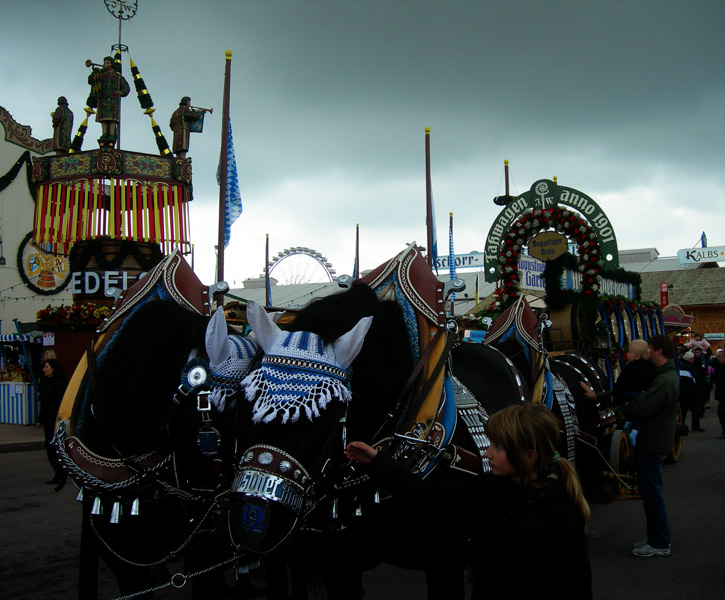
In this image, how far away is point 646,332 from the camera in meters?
10.0

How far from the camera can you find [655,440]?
15.8 ft

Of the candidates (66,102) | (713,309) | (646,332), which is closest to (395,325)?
(646,332)

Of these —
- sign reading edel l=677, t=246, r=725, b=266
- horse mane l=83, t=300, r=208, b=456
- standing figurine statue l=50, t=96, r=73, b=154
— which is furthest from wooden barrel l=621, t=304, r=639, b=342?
sign reading edel l=677, t=246, r=725, b=266

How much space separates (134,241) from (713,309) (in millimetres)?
31625

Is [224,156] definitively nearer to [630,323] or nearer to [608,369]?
[608,369]

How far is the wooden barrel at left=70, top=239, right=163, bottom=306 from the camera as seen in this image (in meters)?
12.6

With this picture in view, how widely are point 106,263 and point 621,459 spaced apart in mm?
10028

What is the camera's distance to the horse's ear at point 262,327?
2516mm

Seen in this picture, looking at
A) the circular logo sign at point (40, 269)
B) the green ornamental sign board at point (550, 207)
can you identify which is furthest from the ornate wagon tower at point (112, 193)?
the circular logo sign at point (40, 269)

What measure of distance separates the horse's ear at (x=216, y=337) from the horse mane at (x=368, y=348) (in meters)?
0.39

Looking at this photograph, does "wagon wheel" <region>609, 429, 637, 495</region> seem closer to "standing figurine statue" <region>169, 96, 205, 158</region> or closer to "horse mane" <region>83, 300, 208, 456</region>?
"horse mane" <region>83, 300, 208, 456</region>

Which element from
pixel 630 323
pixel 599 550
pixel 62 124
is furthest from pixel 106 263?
pixel 599 550

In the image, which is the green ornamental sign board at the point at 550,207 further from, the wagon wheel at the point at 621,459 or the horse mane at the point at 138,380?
the horse mane at the point at 138,380

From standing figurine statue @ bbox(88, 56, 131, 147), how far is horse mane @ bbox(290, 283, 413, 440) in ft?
34.6
